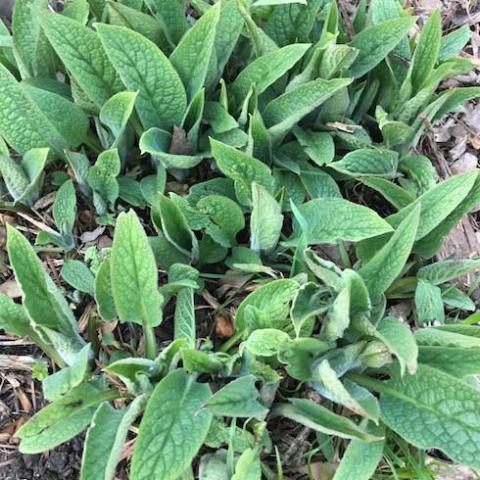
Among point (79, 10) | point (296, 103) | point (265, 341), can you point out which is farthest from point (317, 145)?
point (79, 10)

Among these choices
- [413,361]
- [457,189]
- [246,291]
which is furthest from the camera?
[246,291]

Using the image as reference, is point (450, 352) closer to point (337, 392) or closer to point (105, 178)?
point (337, 392)

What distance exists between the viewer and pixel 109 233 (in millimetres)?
1648

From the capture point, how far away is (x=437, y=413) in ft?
4.34

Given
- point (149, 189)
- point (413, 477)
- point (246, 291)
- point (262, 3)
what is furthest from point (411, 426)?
→ point (262, 3)

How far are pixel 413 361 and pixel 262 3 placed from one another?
0.88 meters

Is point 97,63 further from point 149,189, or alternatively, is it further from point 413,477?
point 413,477

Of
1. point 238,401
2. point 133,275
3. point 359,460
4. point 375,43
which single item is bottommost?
point 359,460

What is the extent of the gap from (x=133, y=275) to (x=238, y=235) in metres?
0.40

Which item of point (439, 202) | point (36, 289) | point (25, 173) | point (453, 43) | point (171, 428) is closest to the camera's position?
point (171, 428)

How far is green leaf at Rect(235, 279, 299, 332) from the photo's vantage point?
4.42 ft

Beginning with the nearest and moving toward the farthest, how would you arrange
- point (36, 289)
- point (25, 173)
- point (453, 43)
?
point (36, 289) < point (25, 173) < point (453, 43)

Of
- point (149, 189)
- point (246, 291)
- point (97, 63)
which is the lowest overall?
point (246, 291)

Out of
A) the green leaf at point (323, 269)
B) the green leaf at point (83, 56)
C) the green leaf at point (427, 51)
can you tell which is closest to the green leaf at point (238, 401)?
the green leaf at point (323, 269)
